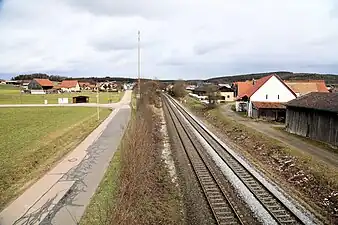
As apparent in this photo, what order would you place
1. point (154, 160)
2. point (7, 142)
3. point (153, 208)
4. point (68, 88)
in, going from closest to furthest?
point (153, 208), point (154, 160), point (7, 142), point (68, 88)

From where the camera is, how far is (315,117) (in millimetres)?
27562

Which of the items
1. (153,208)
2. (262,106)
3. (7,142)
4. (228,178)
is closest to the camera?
(153,208)

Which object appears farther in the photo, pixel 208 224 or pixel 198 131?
pixel 198 131

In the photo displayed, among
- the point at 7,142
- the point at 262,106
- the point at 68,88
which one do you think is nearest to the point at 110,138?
the point at 7,142

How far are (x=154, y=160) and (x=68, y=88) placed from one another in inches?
5325

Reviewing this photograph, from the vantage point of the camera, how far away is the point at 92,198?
44.7 feet

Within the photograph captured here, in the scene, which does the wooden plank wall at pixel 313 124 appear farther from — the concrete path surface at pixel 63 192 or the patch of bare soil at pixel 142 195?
the concrete path surface at pixel 63 192

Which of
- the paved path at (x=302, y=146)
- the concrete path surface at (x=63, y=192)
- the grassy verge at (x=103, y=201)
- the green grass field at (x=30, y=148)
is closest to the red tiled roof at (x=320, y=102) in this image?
the paved path at (x=302, y=146)

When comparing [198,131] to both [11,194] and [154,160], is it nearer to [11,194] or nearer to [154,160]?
[154,160]

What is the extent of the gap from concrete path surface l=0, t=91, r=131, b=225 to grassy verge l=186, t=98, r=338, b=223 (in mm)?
8771

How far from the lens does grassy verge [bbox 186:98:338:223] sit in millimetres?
14325

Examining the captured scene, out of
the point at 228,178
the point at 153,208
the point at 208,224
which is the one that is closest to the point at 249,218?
the point at 208,224

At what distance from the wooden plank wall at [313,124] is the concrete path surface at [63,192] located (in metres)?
15.2

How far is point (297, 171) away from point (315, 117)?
10370 mm
